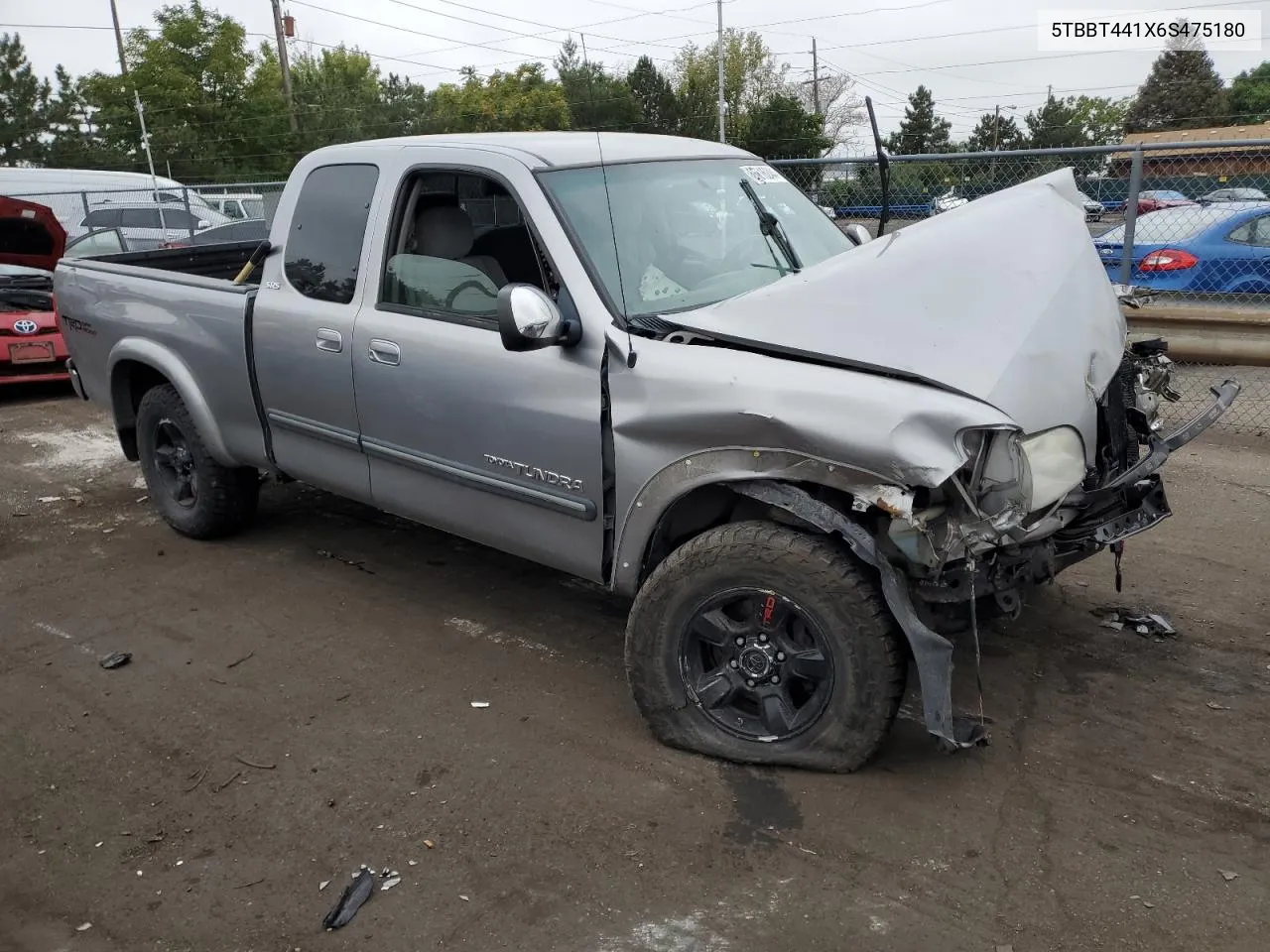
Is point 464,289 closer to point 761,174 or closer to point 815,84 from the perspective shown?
point 761,174

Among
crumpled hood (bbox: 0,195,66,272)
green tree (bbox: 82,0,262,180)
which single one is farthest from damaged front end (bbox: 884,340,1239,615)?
green tree (bbox: 82,0,262,180)

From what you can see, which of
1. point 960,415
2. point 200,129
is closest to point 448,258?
point 960,415

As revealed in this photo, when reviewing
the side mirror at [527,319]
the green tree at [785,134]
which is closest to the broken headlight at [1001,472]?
the side mirror at [527,319]

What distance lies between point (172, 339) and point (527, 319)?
2.81 metres

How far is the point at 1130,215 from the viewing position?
26.1 feet

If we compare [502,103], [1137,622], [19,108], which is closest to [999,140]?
[1137,622]

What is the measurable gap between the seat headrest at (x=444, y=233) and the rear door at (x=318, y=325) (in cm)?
27

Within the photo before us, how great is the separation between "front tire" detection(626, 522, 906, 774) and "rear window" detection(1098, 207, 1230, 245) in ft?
21.2

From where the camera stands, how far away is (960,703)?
12.5ft

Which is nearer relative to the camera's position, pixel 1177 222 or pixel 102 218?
pixel 1177 222

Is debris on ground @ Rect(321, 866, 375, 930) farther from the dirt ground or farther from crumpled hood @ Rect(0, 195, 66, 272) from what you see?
crumpled hood @ Rect(0, 195, 66, 272)

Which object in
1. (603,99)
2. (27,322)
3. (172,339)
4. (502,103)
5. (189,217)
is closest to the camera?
(172,339)

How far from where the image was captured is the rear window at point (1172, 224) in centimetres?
845

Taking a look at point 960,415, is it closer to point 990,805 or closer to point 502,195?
point 990,805
